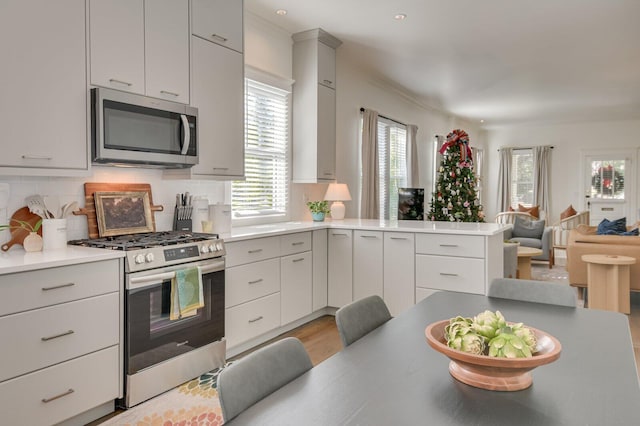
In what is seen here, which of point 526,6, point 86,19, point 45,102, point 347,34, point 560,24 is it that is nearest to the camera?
point 45,102

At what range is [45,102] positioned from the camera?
239 cm

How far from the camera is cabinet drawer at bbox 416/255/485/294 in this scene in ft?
12.0

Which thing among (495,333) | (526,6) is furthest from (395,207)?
(495,333)

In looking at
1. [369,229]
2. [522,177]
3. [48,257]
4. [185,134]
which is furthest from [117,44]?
[522,177]

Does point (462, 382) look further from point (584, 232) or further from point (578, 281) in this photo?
point (584, 232)

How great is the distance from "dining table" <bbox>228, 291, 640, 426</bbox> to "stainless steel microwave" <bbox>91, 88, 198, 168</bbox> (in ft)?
6.46

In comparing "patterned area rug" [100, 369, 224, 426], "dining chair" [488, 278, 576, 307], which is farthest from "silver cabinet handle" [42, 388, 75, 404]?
"dining chair" [488, 278, 576, 307]

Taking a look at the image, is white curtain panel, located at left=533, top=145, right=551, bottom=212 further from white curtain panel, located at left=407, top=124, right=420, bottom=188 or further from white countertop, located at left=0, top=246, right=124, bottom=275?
white countertop, located at left=0, top=246, right=124, bottom=275

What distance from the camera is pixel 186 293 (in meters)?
2.76

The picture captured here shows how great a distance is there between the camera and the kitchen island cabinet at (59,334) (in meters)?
2.04

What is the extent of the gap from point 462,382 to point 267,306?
2577 millimetres

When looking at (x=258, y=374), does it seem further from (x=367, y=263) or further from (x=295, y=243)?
(x=367, y=263)

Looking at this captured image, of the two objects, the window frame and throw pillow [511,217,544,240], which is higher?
the window frame

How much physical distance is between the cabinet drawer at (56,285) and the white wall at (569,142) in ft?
33.3
